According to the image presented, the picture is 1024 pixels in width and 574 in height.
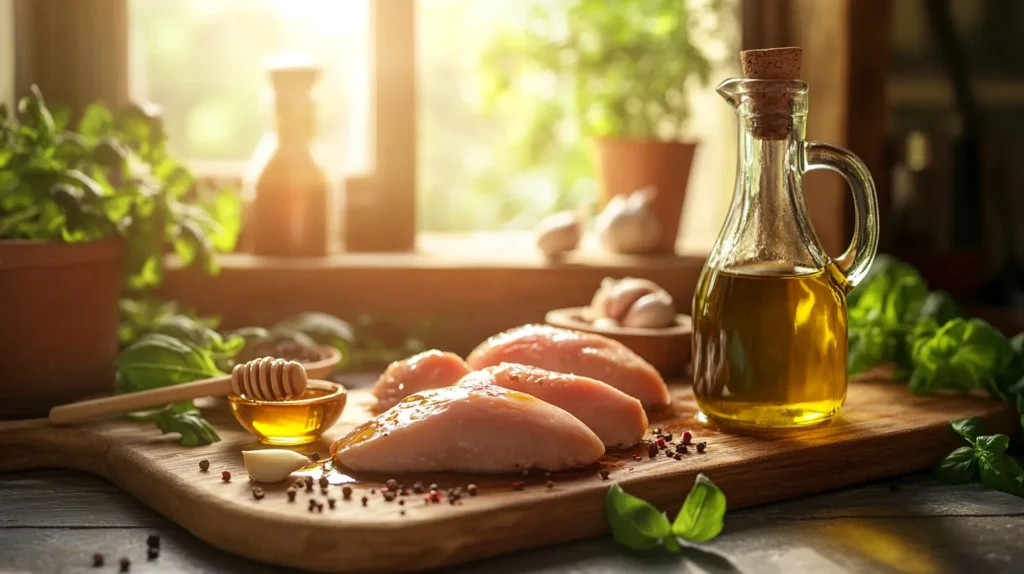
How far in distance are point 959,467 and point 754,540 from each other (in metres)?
0.31

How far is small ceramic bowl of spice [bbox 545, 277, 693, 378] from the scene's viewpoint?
4.79 ft

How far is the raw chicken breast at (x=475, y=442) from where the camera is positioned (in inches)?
40.3

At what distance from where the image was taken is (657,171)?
1912 mm

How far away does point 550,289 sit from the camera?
5.99 feet

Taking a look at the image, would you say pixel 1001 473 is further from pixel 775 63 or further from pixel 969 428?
pixel 775 63

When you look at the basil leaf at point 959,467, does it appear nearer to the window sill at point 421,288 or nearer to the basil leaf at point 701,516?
the basil leaf at point 701,516

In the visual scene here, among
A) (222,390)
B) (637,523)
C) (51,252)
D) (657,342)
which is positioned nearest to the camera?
(637,523)

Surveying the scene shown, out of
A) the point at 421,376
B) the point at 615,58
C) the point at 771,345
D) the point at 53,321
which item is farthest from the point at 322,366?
the point at 615,58

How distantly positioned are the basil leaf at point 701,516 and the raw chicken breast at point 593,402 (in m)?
0.20

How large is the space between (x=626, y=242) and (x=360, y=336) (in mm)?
473

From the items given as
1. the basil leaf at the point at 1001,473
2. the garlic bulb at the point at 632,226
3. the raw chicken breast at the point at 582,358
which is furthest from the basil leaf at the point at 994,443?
the garlic bulb at the point at 632,226

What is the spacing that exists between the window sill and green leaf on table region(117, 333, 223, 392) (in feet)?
1.56

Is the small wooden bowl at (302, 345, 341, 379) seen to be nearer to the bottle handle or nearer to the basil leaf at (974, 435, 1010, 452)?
the bottle handle

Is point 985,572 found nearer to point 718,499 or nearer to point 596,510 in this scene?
point 718,499
